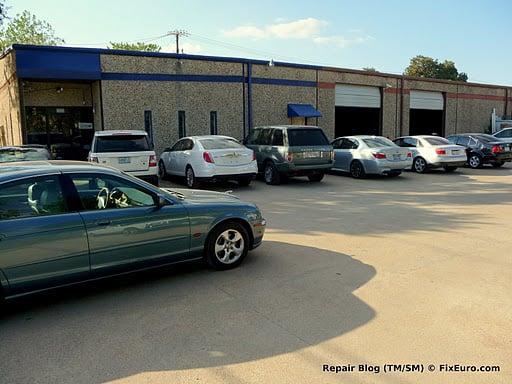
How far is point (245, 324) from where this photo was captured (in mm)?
4281

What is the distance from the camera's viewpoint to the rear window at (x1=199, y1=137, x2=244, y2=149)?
12930 millimetres

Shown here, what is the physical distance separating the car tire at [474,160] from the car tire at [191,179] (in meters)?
12.0

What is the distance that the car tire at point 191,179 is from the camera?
42.7ft

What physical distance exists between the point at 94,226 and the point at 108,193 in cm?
47

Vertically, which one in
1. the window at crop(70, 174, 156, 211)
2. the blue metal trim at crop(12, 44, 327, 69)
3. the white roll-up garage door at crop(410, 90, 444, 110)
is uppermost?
the blue metal trim at crop(12, 44, 327, 69)

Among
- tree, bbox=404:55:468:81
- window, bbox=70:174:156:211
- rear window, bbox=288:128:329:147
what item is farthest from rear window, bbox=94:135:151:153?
tree, bbox=404:55:468:81

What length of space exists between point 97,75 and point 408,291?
1467cm

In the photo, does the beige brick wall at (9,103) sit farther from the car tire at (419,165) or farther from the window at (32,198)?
the car tire at (419,165)

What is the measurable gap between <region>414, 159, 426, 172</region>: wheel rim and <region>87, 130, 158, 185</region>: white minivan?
1017cm

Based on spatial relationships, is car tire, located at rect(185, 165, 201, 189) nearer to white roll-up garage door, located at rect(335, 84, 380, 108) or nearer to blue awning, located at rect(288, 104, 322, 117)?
blue awning, located at rect(288, 104, 322, 117)

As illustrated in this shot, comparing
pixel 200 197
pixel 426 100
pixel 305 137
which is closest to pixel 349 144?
pixel 305 137

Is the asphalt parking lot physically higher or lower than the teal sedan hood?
lower

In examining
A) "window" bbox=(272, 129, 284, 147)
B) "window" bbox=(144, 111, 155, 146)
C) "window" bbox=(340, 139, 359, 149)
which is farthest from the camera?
"window" bbox=(144, 111, 155, 146)

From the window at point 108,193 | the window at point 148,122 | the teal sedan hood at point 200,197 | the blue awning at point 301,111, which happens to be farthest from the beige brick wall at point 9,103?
the window at point 108,193
